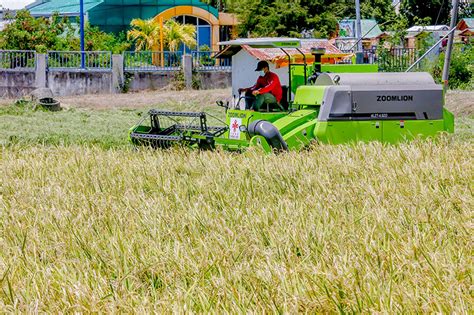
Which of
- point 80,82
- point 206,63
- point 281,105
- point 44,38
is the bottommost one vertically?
point 80,82

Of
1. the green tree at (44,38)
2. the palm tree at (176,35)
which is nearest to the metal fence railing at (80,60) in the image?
the green tree at (44,38)

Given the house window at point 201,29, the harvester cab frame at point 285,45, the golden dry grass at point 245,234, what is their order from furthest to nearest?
the house window at point 201,29 → the harvester cab frame at point 285,45 → the golden dry grass at point 245,234

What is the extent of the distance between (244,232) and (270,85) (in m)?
8.43

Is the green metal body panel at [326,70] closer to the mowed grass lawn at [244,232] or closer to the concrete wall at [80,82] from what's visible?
the mowed grass lawn at [244,232]

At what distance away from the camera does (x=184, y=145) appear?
15.7 meters

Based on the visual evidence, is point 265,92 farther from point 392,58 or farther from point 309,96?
point 392,58

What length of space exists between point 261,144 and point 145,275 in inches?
312

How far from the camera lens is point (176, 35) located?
1889 inches

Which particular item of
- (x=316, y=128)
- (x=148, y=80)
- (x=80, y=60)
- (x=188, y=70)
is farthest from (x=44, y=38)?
(x=316, y=128)

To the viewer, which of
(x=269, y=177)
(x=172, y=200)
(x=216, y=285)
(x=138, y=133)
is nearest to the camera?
(x=216, y=285)

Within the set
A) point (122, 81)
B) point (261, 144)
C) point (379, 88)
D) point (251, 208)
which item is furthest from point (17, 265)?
point (122, 81)

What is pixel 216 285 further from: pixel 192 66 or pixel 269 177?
pixel 192 66

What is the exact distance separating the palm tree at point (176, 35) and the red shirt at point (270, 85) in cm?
3094

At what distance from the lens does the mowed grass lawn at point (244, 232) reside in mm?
6242
